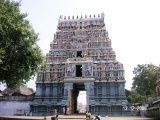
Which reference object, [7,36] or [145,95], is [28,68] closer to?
[7,36]

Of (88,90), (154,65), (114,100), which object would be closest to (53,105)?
(88,90)

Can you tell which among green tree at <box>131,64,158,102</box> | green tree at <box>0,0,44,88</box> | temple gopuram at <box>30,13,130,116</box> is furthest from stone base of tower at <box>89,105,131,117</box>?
green tree at <box>0,0,44,88</box>

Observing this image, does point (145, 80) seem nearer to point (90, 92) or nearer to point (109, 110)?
point (109, 110)

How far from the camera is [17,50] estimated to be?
17.6 metres

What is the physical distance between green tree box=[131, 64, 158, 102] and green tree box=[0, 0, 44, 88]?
26.2 meters

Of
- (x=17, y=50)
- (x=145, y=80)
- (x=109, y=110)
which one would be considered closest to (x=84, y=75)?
(x=109, y=110)

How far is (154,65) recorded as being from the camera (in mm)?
41938

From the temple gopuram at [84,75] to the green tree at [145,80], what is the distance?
11526mm

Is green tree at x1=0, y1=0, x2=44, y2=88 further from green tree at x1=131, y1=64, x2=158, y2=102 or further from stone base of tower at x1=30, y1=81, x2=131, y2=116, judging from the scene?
green tree at x1=131, y1=64, x2=158, y2=102

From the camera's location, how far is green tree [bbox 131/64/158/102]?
38406mm

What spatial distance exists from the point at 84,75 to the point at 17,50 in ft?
44.5

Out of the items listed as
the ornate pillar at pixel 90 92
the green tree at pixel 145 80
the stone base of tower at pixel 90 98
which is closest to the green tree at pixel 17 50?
the stone base of tower at pixel 90 98

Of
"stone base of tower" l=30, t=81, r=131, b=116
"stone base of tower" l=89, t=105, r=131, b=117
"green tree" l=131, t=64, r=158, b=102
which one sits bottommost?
"stone base of tower" l=89, t=105, r=131, b=117

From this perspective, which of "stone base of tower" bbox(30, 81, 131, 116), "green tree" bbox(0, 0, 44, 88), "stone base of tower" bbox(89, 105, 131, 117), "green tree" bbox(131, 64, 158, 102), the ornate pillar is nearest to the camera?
"green tree" bbox(0, 0, 44, 88)
